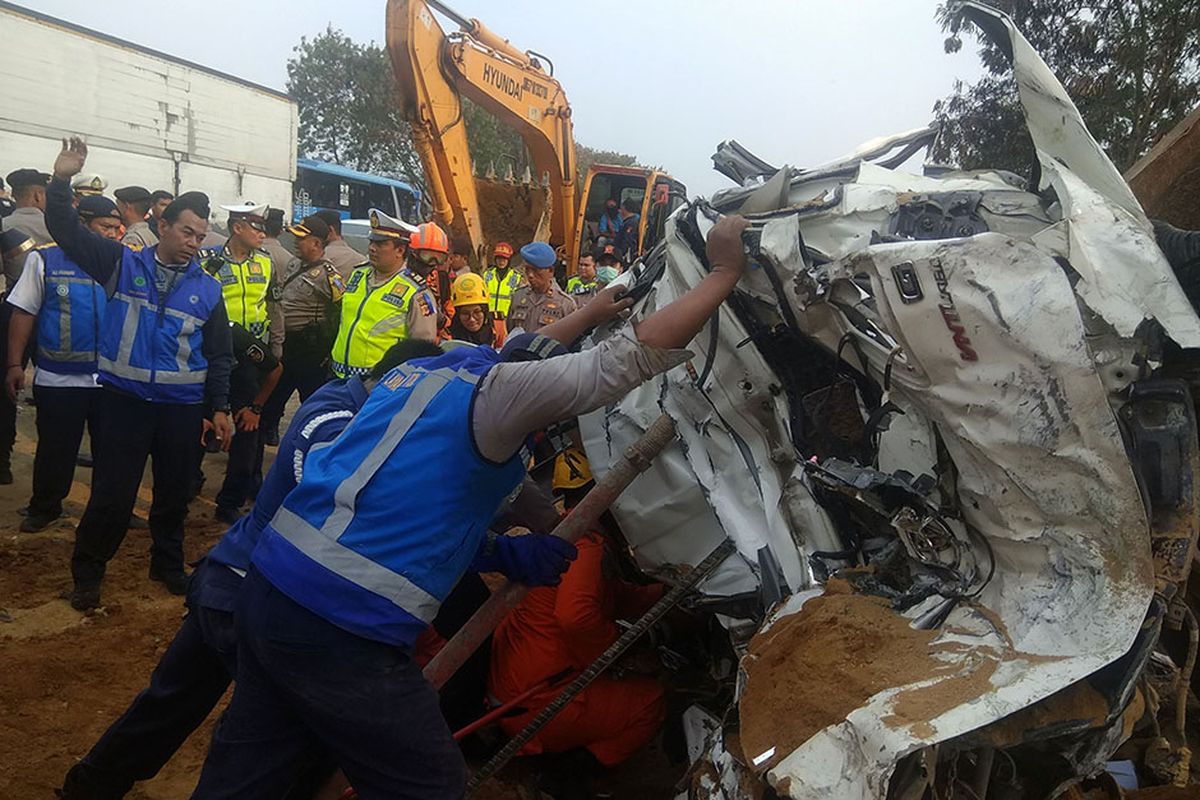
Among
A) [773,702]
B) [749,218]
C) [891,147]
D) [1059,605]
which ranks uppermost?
[891,147]

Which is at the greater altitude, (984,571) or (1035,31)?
(1035,31)

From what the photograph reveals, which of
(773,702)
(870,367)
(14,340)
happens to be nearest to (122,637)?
(14,340)

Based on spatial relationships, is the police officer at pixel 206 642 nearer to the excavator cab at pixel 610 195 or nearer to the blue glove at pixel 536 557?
the blue glove at pixel 536 557

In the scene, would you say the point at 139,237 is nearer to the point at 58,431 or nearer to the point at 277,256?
the point at 277,256

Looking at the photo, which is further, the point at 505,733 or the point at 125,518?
the point at 125,518

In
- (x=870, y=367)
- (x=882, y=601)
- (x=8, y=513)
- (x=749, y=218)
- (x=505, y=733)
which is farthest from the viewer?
(x=8, y=513)

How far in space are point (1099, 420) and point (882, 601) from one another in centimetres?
60

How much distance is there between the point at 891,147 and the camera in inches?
105

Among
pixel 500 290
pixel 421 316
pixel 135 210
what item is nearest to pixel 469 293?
pixel 421 316

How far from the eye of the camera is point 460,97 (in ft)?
27.3

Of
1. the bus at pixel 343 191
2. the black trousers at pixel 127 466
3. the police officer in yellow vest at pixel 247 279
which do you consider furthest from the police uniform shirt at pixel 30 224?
the bus at pixel 343 191

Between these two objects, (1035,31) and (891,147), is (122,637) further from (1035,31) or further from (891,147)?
(1035,31)

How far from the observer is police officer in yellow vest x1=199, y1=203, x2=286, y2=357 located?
532 centimetres

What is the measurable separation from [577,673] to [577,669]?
0.01 m
